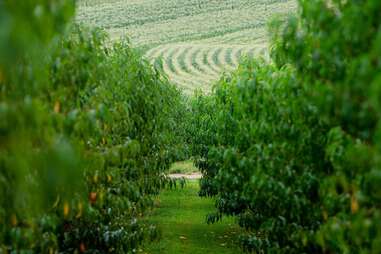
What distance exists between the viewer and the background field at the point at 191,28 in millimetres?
80375

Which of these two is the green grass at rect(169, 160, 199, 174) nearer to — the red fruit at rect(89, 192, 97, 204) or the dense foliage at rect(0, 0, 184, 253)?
the dense foliage at rect(0, 0, 184, 253)

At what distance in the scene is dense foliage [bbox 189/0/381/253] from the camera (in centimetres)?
580

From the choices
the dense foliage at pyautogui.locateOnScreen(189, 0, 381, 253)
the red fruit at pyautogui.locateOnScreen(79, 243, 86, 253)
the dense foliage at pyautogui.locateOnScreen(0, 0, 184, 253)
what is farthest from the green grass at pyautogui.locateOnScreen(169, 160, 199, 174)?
the red fruit at pyautogui.locateOnScreen(79, 243, 86, 253)

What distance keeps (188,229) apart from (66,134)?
15545mm

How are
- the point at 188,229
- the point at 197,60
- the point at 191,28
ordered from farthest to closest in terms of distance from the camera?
the point at 191,28 < the point at 197,60 < the point at 188,229

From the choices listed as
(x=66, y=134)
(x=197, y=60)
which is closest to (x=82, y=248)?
(x=66, y=134)

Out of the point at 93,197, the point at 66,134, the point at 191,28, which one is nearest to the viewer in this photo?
the point at 66,134

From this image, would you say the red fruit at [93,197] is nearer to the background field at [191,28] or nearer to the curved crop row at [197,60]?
the background field at [191,28]

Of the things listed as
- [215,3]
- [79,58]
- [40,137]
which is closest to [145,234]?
[79,58]

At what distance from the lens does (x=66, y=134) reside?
6398mm

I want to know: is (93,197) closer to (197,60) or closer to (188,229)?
(188,229)

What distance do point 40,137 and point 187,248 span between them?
13746mm

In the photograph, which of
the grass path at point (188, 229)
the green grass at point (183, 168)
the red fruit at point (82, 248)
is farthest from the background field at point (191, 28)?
the red fruit at point (82, 248)

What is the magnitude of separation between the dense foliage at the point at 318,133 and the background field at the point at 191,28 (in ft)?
189
